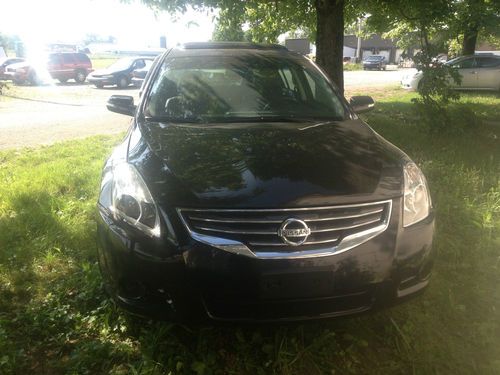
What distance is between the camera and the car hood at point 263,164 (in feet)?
6.78

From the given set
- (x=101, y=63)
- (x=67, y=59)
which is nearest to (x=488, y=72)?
(x=67, y=59)

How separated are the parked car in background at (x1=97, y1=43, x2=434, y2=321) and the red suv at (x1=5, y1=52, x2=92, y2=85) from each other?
22710 mm

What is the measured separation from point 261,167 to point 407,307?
132 centimetres

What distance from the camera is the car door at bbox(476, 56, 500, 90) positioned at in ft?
55.5

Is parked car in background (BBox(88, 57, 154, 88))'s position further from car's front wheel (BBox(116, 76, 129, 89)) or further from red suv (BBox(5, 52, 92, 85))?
red suv (BBox(5, 52, 92, 85))

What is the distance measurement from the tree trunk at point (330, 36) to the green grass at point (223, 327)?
3628mm

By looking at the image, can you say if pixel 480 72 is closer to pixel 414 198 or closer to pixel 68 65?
pixel 414 198

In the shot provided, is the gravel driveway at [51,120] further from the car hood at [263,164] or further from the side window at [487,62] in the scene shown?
the side window at [487,62]

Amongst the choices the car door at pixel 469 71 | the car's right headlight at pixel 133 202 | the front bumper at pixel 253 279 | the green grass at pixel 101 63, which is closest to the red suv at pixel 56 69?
the green grass at pixel 101 63

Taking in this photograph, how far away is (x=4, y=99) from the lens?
1497 cm

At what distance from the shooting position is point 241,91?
343 cm

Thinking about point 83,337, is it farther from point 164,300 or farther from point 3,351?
point 164,300

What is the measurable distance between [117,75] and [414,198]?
19.9 metres

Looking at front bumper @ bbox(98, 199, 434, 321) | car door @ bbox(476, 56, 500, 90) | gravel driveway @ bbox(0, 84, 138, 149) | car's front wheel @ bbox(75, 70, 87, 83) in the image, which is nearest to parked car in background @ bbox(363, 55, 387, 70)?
car door @ bbox(476, 56, 500, 90)
